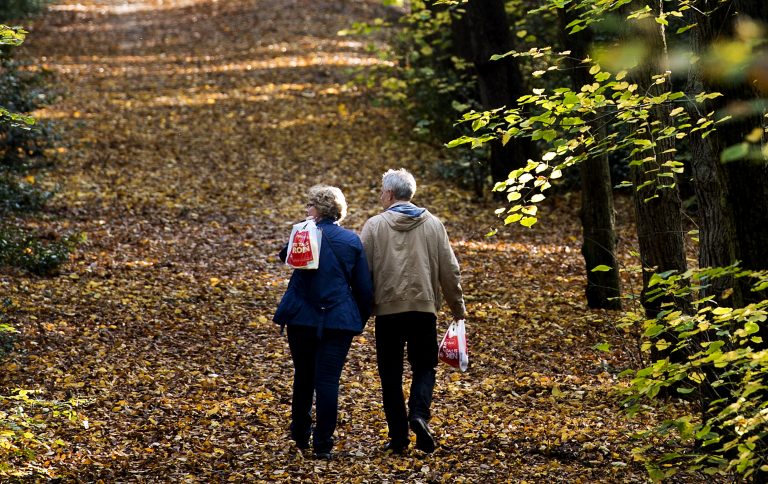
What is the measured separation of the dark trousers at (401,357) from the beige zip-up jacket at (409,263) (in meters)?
0.09

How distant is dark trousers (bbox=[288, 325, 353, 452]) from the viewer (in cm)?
595

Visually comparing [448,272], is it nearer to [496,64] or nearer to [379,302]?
[379,302]

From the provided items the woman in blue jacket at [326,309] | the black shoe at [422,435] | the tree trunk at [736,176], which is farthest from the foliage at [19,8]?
the tree trunk at [736,176]

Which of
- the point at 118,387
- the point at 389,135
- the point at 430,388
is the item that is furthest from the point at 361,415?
the point at 389,135

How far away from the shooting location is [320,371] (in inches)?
235

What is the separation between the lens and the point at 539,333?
29.6 feet

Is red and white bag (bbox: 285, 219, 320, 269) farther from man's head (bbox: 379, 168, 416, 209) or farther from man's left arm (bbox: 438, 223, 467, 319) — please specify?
man's left arm (bbox: 438, 223, 467, 319)

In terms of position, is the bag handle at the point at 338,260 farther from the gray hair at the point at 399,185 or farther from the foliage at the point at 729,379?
the foliage at the point at 729,379

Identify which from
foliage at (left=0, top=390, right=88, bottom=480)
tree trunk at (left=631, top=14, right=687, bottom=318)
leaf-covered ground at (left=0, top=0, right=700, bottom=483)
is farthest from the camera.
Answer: tree trunk at (left=631, top=14, right=687, bottom=318)

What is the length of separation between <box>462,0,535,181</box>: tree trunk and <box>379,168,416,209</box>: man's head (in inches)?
268

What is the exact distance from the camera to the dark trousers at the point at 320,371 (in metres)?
5.95

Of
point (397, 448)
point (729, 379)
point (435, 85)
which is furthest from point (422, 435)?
point (435, 85)

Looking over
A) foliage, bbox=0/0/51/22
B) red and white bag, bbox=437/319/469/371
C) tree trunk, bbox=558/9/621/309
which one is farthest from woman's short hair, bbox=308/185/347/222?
foliage, bbox=0/0/51/22

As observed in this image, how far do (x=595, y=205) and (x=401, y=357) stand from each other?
4.00 m
